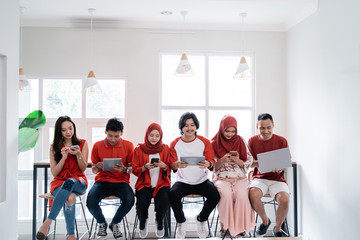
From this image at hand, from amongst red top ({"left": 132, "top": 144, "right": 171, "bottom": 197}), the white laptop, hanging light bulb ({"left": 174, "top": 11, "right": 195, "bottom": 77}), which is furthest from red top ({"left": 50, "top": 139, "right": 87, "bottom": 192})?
the white laptop

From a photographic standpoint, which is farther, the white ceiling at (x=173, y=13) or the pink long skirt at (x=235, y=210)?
the white ceiling at (x=173, y=13)

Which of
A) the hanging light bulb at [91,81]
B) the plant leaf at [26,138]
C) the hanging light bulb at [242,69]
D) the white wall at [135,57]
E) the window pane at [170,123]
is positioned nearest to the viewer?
the plant leaf at [26,138]

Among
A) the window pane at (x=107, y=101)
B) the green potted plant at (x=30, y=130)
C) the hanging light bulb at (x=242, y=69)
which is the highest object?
the hanging light bulb at (x=242, y=69)

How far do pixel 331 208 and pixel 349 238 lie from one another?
0.34 metres

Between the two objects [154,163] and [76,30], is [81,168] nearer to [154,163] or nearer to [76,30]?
[154,163]

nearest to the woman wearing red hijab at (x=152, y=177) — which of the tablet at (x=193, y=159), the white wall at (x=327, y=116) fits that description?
the tablet at (x=193, y=159)

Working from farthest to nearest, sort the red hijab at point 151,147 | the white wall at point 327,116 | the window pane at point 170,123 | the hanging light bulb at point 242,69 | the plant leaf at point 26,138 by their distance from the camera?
the window pane at point 170,123 < the hanging light bulb at point 242,69 < the plant leaf at point 26,138 < the red hijab at point 151,147 < the white wall at point 327,116

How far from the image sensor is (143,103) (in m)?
3.88

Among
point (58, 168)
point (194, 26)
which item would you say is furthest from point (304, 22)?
point (58, 168)

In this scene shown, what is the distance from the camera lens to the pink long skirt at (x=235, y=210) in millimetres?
2826

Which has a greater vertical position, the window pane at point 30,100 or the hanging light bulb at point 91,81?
the hanging light bulb at point 91,81

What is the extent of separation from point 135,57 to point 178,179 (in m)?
1.68

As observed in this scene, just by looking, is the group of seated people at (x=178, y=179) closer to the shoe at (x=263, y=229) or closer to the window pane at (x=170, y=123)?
the shoe at (x=263, y=229)

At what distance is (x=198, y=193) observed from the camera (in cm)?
292
